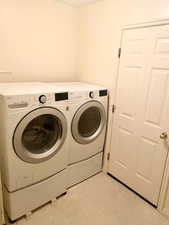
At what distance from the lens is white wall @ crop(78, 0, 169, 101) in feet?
5.51

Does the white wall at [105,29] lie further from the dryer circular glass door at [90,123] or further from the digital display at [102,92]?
the dryer circular glass door at [90,123]

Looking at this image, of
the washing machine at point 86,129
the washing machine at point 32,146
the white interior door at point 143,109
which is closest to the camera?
the washing machine at point 32,146

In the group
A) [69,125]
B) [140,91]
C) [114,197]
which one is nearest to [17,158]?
[69,125]

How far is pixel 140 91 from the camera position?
1.84 metres

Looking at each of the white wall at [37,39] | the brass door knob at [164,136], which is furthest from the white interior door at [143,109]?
the white wall at [37,39]

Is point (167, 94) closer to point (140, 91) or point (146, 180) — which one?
point (140, 91)

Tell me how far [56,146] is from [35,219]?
2.39 ft

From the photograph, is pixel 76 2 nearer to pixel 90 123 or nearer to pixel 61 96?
pixel 61 96

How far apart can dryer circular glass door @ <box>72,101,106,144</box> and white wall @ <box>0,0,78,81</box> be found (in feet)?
2.52

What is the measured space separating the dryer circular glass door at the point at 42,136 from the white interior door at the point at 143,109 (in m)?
0.78

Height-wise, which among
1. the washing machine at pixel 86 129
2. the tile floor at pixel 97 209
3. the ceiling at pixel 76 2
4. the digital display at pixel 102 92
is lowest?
the tile floor at pixel 97 209

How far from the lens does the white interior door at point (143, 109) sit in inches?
65.1

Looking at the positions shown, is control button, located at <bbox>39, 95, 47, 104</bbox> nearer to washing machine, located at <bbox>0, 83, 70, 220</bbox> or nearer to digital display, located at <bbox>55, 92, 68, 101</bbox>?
washing machine, located at <bbox>0, 83, 70, 220</bbox>

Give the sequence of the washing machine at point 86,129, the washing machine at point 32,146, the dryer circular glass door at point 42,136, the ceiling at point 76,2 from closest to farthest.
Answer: the washing machine at point 32,146 → the dryer circular glass door at point 42,136 → the washing machine at point 86,129 → the ceiling at point 76,2
